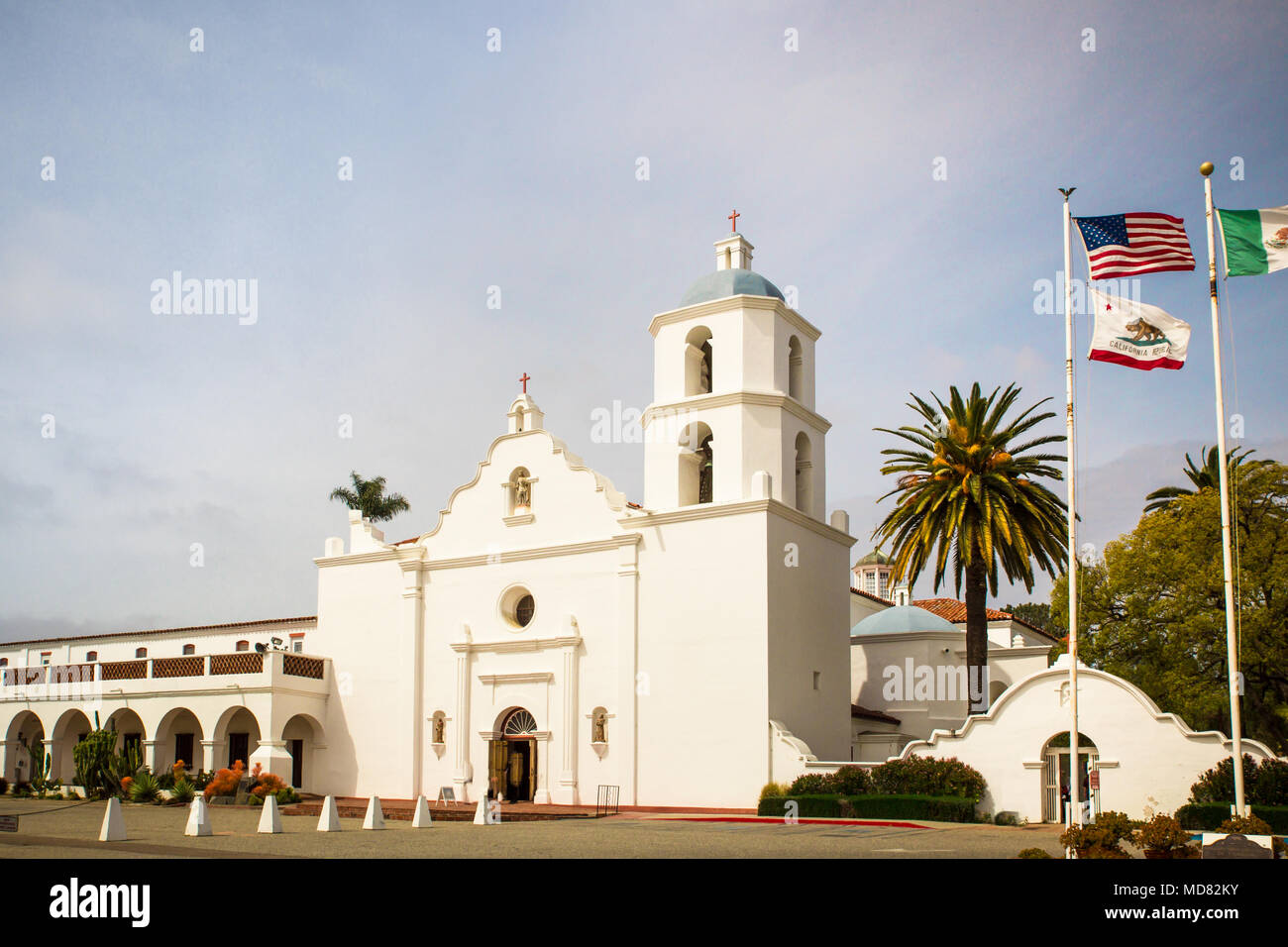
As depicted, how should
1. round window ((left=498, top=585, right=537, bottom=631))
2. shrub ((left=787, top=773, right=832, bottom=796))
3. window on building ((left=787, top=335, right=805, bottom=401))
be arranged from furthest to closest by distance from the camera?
1. round window ((left=498, top=585, right=537, bottom=631))
2. window on building ((left=787, top=335, right=805, bottom=401))
3. shrub ((left=787, top=773, right=832, bottom=796))

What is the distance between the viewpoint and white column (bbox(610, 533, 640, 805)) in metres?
32.4

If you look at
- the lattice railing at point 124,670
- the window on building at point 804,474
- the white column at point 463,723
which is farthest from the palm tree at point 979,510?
the lattice railing at point 124,670

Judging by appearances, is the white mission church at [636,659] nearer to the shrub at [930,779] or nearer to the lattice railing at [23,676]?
the shrub at [930,779]

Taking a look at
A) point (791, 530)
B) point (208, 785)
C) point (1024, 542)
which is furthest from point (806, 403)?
point (208, 785)

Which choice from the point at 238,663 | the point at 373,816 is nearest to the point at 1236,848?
the point at 373,816

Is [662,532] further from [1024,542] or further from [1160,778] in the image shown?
[1160,778]

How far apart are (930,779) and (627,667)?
888 centimetres

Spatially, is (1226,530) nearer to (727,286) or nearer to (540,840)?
(540,840)

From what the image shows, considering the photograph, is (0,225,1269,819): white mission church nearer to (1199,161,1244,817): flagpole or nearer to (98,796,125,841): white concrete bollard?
(1199,161,1244,817): flagpole

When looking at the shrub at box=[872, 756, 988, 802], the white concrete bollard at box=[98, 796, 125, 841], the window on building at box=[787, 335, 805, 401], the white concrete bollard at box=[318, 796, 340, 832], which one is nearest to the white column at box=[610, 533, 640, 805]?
the window on building at box=[787, 335, 805, 401]

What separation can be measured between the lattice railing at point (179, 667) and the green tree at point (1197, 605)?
2805 cm

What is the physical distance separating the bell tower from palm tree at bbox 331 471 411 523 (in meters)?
30.7
